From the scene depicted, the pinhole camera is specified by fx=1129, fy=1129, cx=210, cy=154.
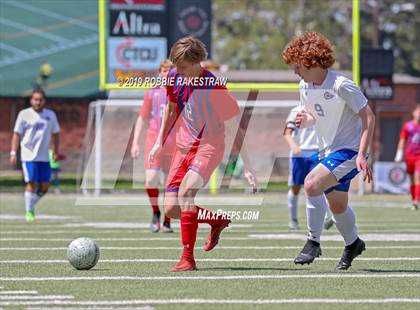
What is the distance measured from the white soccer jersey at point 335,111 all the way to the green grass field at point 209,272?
0.94m

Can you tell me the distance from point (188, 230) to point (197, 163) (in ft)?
1.68

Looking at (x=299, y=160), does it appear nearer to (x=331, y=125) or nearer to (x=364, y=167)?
(x=331, y=125)

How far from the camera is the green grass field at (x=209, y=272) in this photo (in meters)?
6.39

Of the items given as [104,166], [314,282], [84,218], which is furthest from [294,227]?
[104,166]

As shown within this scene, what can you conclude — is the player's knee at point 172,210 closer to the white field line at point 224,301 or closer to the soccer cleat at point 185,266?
the soccer cleat at point 185,266

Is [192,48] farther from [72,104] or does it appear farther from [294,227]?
[72,104]

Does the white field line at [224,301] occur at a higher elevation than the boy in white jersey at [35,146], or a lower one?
higher

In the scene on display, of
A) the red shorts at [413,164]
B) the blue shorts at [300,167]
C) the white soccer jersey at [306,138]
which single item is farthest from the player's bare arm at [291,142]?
the red shorts at [413,164]

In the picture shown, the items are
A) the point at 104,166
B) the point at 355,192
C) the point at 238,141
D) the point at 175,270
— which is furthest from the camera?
the point at 104,166

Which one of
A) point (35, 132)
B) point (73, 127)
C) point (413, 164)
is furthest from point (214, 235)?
point (73, 127)

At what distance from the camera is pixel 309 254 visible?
8.41 m

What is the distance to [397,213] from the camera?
17438mm

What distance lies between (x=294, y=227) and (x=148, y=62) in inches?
430

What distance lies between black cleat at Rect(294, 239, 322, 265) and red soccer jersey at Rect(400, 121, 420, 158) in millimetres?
11629
